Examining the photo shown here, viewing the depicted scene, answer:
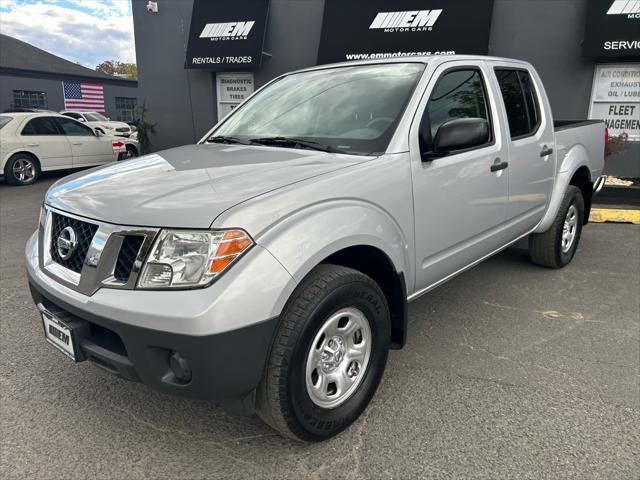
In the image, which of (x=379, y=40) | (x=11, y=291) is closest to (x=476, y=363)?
(x=11, y=291)

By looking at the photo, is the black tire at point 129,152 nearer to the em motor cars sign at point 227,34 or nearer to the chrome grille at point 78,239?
the em motor cars sign at point 227,34

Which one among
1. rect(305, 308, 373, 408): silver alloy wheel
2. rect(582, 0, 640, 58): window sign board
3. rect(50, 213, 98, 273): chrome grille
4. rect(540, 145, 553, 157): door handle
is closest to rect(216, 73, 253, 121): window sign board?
rect(582, 0, 640, 58): window sign board

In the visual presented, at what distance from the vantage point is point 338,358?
2469mm

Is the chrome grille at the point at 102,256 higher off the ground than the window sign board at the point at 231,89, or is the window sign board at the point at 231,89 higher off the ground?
the window sign board at the point at 231,89

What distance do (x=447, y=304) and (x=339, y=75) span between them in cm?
202

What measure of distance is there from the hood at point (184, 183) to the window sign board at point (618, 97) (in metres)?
8.92

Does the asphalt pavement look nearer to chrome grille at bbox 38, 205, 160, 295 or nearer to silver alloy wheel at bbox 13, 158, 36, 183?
chrome grille at bbox 38, 205, 160, 295

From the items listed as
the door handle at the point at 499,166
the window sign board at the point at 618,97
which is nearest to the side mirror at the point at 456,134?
the door handle at the point at 499,166

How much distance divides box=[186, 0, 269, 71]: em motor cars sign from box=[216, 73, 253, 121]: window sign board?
33cm

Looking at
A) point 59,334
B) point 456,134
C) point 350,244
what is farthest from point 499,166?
point 59,334

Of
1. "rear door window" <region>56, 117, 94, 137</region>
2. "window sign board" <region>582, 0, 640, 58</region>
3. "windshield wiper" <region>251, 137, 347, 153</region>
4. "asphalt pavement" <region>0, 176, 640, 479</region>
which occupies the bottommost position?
"asphalt pavement" <region>0, 176, 640, 479</region>

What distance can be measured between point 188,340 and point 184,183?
80cm

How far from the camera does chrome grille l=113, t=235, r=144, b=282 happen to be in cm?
206

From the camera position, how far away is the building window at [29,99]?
32.0 meters
